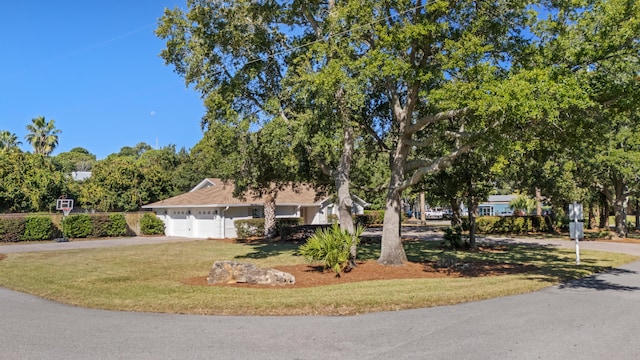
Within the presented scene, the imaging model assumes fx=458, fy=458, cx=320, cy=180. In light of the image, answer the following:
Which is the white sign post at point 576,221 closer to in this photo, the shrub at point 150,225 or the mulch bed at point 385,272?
the mulch bed at point 385,272

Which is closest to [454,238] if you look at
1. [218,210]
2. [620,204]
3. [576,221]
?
[576,221]

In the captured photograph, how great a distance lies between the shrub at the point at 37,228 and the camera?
102 ft

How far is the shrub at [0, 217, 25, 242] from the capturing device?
30.0 metres

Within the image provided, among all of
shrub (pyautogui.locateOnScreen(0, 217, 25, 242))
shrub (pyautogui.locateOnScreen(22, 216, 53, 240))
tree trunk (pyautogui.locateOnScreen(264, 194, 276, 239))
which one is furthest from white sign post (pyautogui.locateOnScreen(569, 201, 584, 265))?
shrub (pyautogui.locateOnScreen(0, 217, 25, 242))

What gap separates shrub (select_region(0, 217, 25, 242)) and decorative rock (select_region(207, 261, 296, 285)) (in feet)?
82.7

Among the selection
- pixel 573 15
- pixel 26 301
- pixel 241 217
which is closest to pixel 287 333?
pixel 26 301

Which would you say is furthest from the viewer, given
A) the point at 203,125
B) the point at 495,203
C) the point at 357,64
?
the point at 495,203

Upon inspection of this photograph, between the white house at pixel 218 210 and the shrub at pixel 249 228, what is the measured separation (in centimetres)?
119

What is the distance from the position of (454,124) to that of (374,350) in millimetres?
11882

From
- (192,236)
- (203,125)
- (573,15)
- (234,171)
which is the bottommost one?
(192,236)

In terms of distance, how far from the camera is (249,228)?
32406mm

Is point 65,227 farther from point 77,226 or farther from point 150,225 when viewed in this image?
point 150,225

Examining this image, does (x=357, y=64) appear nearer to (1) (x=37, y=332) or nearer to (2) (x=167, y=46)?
(2) (x=167, y=46)

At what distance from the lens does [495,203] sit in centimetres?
7462
